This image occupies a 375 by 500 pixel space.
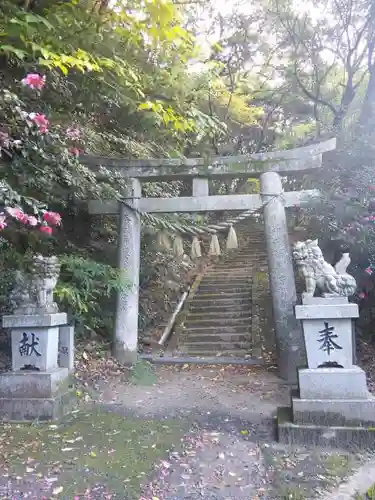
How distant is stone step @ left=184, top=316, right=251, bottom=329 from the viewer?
32.9 feet

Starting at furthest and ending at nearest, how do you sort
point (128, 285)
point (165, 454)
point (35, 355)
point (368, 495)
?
point (128, 285) < point (35, 355) < point (165, 454) < point (368, 495)

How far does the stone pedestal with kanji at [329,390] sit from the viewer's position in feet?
15.0

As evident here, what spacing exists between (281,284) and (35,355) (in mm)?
4378

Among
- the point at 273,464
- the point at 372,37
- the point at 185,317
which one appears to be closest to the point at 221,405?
the point at 273,464

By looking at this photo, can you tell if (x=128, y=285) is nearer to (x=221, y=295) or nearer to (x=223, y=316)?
(x=223, y=316)

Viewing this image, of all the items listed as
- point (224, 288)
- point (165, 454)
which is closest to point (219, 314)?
point (224, 288)

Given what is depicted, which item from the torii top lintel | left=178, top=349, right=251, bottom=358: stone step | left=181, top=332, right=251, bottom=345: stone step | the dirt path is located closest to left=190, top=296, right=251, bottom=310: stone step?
left=181, top=332, right=251, bottom=345: stone step

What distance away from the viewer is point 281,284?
7.70 metres

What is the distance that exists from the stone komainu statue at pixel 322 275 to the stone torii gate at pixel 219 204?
2567 millimetres

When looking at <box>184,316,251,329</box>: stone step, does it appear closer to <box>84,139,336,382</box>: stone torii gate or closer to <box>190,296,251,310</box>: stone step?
<box>190,296,251,310</box>: stone step

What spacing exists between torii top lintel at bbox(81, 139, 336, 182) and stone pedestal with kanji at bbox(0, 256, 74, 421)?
125 inches

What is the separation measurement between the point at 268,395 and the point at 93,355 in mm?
3245

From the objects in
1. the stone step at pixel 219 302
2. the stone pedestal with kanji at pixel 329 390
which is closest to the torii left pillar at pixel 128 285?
the stone step at pixel 219 302

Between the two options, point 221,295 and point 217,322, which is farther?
point 221,295
